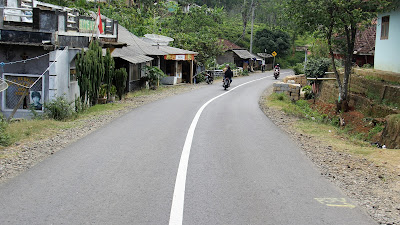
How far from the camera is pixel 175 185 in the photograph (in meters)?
7.15

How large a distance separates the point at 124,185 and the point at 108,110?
11.0 m

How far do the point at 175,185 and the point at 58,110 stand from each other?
9.30 meters

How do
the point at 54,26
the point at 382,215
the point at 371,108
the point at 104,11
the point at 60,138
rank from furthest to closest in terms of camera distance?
the point at 104,11 < the point at 371,108 < the point at 54,26 < the point at 60,138 < the point at 382,215

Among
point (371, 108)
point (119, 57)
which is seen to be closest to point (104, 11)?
point (119, 57)

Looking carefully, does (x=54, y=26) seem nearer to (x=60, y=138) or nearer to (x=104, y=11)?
(x=60, y=138)

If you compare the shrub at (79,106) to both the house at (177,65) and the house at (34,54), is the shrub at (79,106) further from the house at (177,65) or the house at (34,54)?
the house at (177,65)

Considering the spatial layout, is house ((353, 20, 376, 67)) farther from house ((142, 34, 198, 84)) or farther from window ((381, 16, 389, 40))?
house ((142, 34, 198, 84))

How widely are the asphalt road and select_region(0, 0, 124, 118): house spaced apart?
5974 mm

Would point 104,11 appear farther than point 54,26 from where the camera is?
Yes

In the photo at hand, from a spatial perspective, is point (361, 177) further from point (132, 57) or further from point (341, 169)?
point (132, 57)

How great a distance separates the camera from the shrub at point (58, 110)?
15141 mm

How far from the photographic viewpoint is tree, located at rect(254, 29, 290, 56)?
71656mm

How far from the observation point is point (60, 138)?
11180 mm

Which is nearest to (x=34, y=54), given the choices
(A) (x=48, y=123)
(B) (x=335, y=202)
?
(A) (x=48, y=123)
